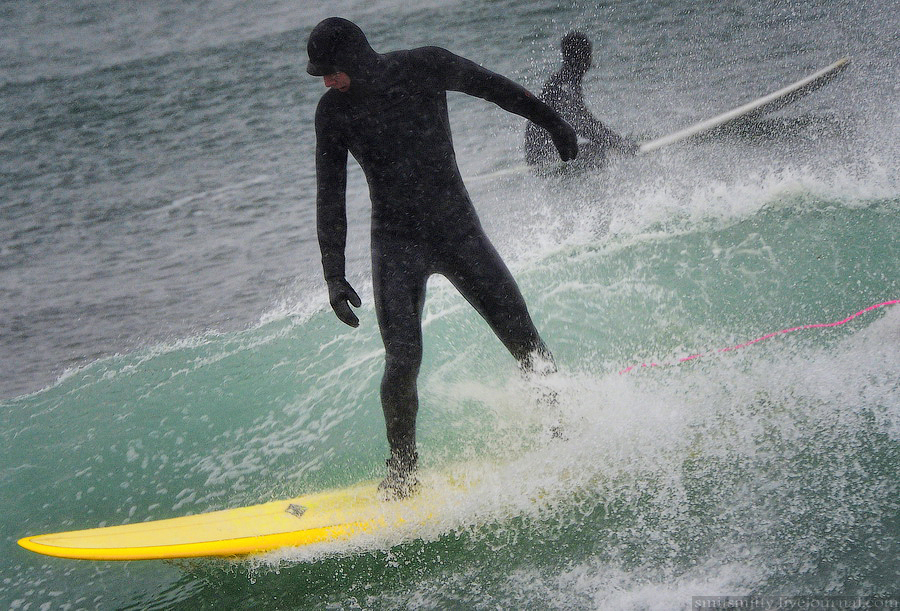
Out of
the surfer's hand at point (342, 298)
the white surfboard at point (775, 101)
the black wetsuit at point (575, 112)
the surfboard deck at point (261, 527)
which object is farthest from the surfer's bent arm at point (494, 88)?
the white surfboard at point (775, 101)

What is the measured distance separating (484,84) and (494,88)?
3 cm

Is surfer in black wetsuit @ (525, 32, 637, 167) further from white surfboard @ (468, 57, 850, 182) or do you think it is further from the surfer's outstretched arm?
the surfer's outstretched arm

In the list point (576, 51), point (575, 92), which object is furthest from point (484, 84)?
point (575, 92)

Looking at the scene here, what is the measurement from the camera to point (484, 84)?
2252 mm

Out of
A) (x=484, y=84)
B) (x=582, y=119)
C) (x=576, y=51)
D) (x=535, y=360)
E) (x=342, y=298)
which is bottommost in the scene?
(x=535, y=360)

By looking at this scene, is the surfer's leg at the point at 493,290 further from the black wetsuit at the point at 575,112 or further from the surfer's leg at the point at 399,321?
the black wetsuit at the point at 575,112

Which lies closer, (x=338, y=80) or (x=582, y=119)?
(x=338, y=80)

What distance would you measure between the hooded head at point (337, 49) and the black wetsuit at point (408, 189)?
2 centimetres

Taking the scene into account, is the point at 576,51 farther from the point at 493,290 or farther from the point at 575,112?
the point at 493,290

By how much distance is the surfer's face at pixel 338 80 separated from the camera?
2.08 meters

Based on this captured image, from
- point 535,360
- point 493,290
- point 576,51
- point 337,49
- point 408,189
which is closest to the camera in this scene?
point 337,49

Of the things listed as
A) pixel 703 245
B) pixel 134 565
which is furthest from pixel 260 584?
pixel 703 245

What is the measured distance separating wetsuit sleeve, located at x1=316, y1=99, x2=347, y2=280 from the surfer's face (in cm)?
8

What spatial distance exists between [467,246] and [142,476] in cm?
209
